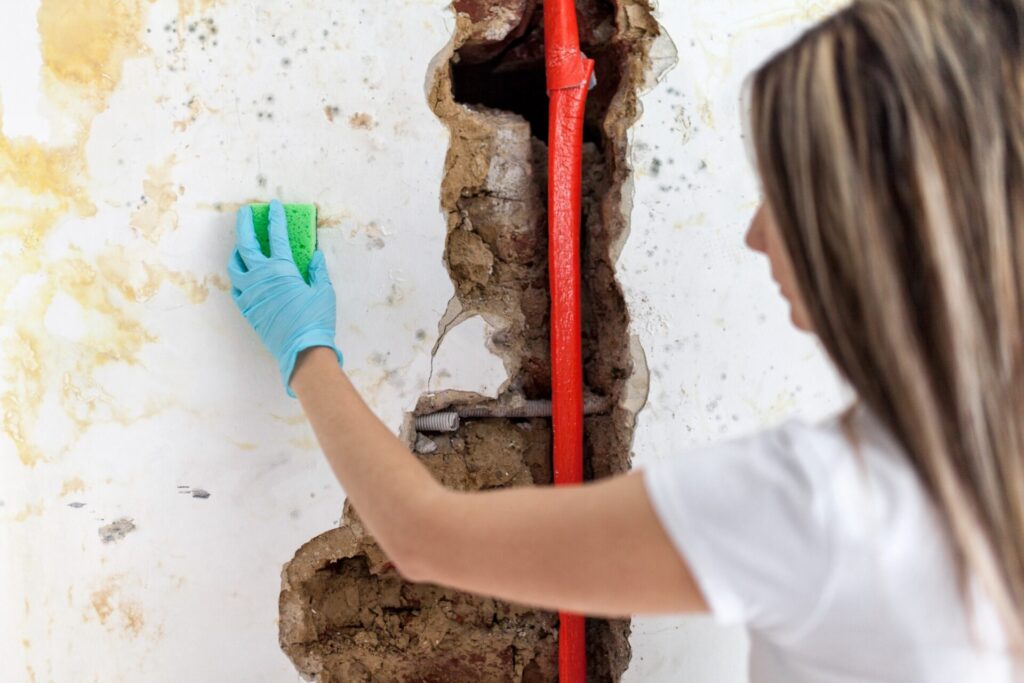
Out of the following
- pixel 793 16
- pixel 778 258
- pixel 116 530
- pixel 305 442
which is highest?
pixel 793 16

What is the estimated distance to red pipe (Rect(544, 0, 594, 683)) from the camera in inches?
47.4

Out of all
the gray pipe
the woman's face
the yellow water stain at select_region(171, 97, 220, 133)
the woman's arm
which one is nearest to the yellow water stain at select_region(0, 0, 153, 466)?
the yellow water stain at select_region(171, 97, 220, 133)

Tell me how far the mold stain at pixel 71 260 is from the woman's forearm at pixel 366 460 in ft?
0.90

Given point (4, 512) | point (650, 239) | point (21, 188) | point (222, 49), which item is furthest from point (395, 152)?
point (4, 512)

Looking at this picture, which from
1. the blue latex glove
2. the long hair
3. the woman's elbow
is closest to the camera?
the long hair

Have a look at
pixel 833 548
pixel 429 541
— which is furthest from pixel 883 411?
pixel 429 541

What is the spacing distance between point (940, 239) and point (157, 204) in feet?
3.37

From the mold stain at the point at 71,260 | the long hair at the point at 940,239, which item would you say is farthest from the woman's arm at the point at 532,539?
the mold stain at the point at 71,260

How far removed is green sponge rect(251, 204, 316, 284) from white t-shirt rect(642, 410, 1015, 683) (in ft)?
2.27

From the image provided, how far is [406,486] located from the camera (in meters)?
0.83

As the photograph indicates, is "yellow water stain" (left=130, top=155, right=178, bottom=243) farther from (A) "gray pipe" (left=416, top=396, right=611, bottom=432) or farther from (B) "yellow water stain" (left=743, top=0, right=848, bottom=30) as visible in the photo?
(B) "yellow water stain" (left=743, top=0, right=848, bottom=30)

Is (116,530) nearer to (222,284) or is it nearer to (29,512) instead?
(29,512)

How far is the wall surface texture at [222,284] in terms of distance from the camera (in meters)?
1.17

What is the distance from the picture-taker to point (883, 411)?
0.66 metres
